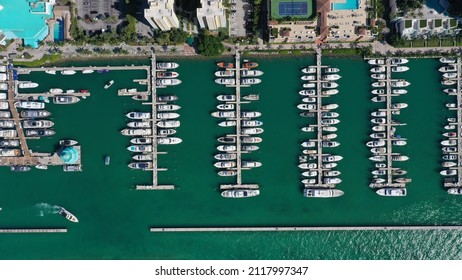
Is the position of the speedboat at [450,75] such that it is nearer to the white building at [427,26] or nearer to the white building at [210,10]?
the white building at [427,26]

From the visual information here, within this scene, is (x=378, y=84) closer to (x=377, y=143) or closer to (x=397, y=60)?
(x=397, y=60)

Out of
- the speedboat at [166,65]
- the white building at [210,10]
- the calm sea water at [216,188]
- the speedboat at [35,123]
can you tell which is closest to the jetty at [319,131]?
the calm sea water at [216,188]

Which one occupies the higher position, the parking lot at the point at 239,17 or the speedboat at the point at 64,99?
the parking lot at the point at 239,17

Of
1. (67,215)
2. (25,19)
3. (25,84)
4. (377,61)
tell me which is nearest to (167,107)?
(25,84)

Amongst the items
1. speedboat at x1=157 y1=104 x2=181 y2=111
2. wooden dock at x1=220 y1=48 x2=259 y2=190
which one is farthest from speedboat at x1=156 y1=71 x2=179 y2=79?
wooden dock at x1=220 y1=48 x2=259 y2=190

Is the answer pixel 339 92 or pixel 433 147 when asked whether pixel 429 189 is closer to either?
pixel 433 147

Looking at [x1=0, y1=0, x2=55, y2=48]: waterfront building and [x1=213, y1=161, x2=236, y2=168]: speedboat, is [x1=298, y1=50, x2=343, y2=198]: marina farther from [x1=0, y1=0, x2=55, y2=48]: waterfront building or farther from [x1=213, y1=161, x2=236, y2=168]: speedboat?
[x1=0, y1=0, x2=55, y2=48]: waterfront building
